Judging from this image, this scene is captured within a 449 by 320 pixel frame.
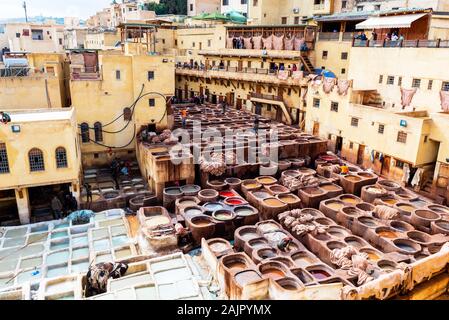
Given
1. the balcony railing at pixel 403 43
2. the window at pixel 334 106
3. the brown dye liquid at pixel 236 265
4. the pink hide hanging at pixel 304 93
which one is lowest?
the brown dye liquid at pixel 236 265

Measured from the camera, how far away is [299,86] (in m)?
38.1

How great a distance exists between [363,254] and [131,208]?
1446 centimetres

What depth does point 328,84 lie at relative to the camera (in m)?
32.7

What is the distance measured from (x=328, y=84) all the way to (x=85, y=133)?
2144 cm

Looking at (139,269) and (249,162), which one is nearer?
(139,269)

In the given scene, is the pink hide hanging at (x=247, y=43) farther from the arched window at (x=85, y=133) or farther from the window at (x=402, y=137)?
the arched window at (x=85, y=133)

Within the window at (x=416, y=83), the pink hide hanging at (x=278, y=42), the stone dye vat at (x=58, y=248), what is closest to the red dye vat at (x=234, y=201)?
the stone dye vat at (x=58, y=248)

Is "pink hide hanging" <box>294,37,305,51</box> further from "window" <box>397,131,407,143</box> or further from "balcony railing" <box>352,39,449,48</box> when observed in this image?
"window" <box>397,131,407,143</box>

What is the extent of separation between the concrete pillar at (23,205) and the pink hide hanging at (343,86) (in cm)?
2530

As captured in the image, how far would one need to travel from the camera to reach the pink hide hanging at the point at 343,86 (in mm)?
30672

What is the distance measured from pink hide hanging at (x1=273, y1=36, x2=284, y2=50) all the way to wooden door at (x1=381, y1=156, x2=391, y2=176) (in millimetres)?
20414

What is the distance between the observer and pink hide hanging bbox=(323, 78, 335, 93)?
3225cm
